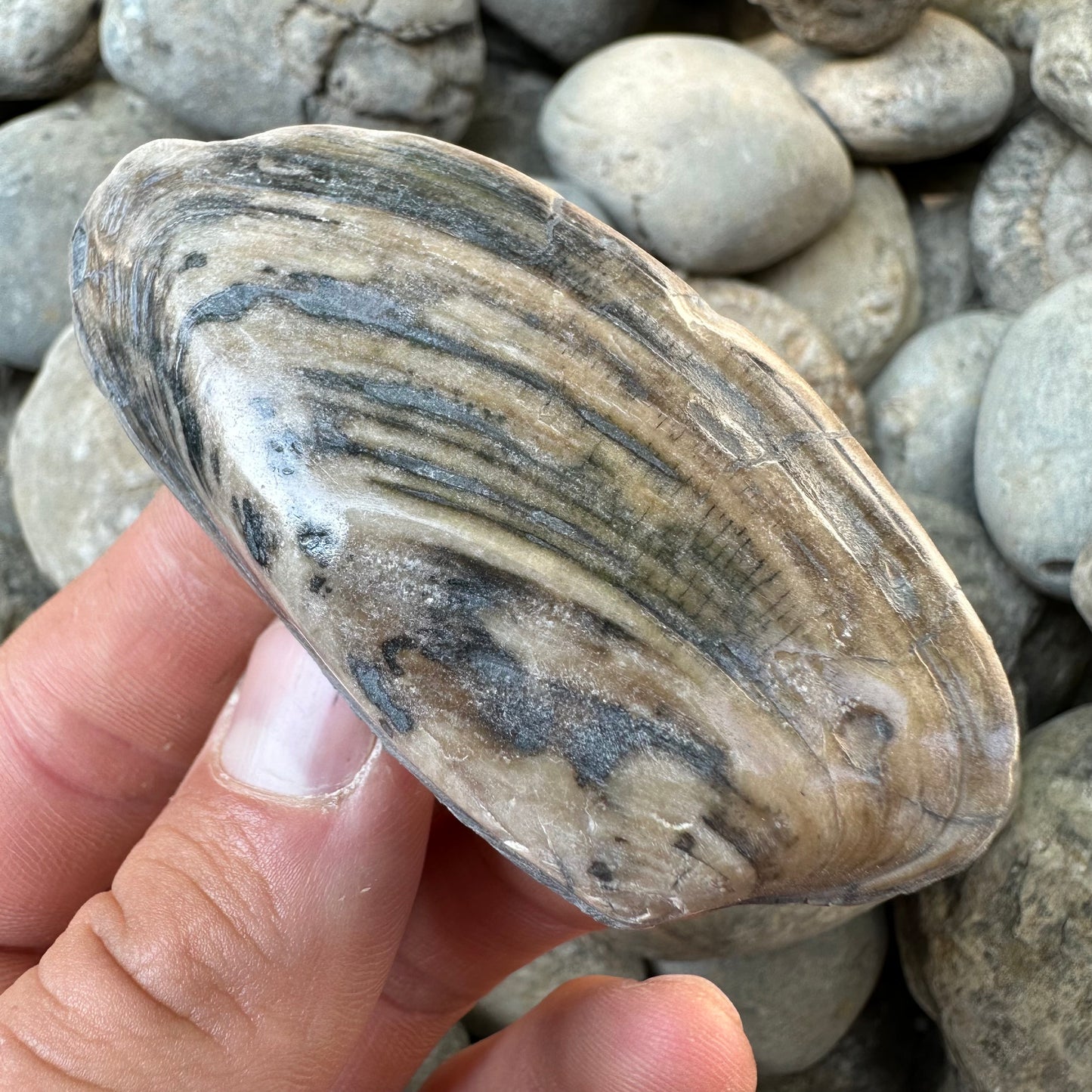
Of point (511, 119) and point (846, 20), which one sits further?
point (511, 119)

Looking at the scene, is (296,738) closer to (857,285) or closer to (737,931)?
(737,931)

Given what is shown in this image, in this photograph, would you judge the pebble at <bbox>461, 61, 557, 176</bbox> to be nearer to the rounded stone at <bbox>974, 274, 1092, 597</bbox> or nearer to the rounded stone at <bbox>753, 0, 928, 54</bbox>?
the rounded stone at <bbox>753, 0, 928, 54</bbox>

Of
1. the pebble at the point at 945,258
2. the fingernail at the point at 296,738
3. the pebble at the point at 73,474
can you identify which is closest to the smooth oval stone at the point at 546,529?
the fingernail at the point at 296,738

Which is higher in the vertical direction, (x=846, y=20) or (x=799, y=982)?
(x=846, y=20)

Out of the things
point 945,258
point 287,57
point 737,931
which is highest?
point 287,57

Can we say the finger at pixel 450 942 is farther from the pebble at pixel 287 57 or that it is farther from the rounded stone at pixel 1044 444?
the pebble at pixel 287 57

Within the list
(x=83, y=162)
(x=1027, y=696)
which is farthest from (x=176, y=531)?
(x=1027, y=696)

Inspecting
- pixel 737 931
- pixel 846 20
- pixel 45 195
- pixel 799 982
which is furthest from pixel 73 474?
pixel 846 20

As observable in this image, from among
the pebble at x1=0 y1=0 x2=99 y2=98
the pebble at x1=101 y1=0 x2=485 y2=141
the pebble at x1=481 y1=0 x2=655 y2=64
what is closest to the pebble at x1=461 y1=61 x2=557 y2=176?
the pebble at x1=481 y1=0 x2=655 y2=64
